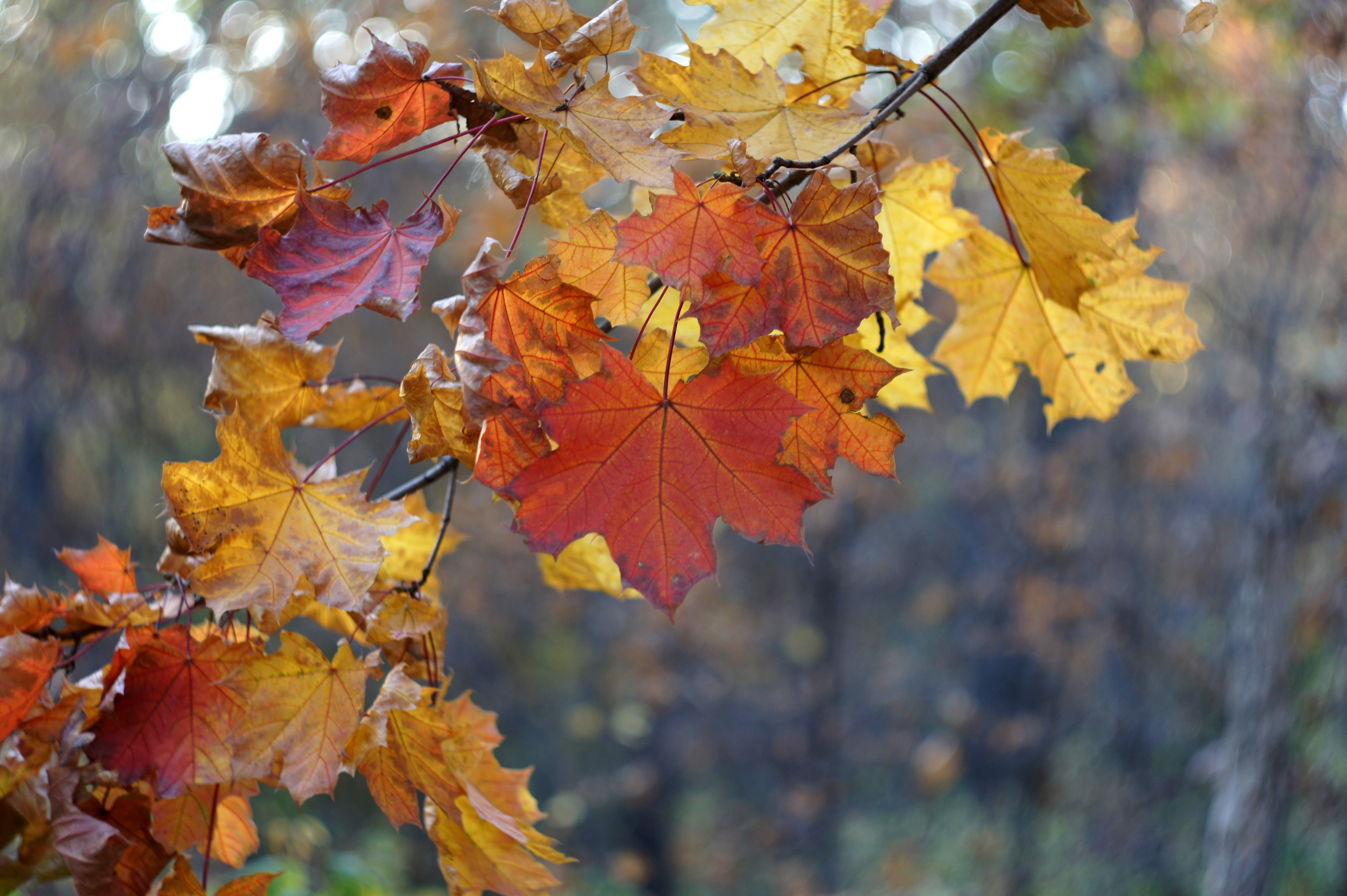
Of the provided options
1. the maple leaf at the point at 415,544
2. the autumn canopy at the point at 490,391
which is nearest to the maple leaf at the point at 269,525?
the autumn canopy at the point at 490,391

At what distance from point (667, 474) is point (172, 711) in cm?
54

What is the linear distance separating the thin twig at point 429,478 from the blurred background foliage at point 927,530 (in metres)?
2.11

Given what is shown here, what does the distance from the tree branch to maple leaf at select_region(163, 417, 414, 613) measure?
0.44 m

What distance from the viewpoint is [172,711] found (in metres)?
0.81

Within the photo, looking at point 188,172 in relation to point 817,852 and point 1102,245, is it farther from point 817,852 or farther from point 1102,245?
point 817,852

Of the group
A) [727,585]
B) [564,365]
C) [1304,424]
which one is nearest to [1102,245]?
[564,365]

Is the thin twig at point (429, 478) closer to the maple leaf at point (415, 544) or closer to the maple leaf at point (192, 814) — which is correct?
the maple leaf at point (415, 544)

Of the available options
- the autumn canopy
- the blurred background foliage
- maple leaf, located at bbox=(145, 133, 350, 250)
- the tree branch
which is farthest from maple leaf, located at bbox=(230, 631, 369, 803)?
the blurred background foliage

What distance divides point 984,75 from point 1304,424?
2271 millimetres

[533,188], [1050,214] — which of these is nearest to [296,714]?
[533,188]

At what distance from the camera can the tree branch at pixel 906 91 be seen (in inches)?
27.5

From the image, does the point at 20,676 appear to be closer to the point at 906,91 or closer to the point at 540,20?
the point at 540,20

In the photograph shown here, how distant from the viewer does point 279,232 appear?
2.38 feet

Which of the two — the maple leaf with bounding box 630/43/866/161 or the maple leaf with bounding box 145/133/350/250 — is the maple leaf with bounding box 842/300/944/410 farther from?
the maple leaf with bounding box 145/133/350/250
